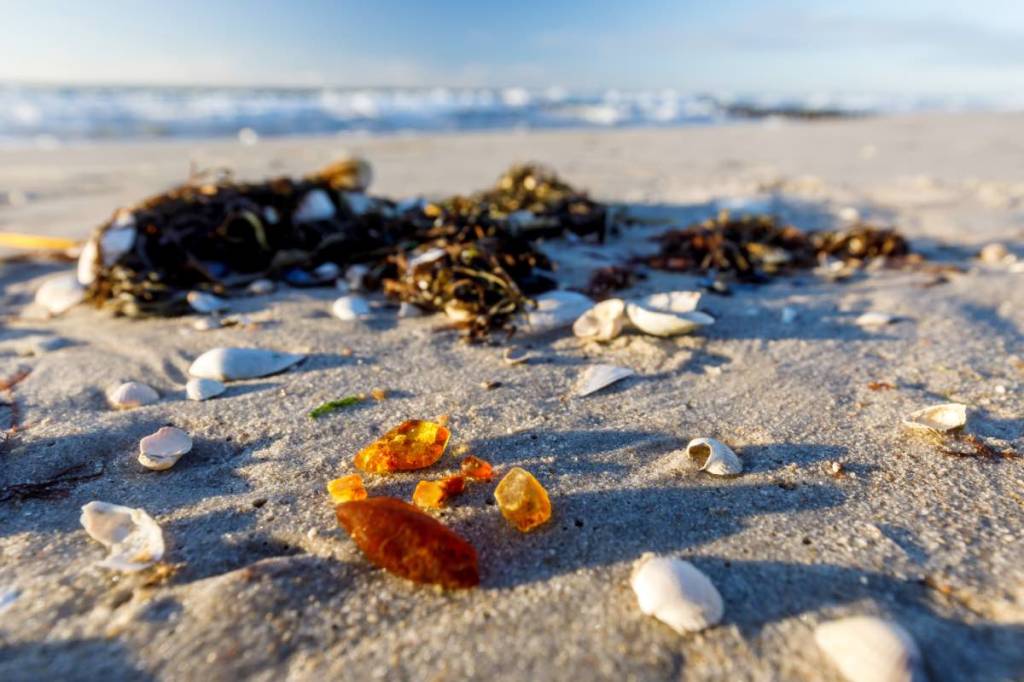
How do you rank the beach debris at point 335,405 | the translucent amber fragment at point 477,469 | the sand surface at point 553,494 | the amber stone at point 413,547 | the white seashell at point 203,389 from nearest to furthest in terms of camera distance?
the sand surface at point 553,494 < the amber stone at point 413,547 < the translucent amber fragment at point 477,469 < the beach debris at point 335,405 < the white seashell at point 203,389

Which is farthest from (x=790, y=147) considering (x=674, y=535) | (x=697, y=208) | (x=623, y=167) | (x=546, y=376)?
(x=674, y=535)

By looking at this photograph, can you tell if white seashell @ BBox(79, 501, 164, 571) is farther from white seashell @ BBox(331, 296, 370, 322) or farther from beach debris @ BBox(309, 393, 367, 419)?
white seashell @ BBox(331, 296, 370, 322)

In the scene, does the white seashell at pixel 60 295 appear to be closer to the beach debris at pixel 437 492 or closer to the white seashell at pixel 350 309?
the white seashell at pixel 350 309

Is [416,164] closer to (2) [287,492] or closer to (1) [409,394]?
(1) [409,394]

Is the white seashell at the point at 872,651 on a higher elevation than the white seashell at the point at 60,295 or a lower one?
higher

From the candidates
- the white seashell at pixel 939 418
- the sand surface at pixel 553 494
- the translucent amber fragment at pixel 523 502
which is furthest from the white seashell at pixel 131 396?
the white seashell at pixel 939 418

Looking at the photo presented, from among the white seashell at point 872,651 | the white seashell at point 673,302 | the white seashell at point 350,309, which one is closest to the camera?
the white seashell at point 872,651
